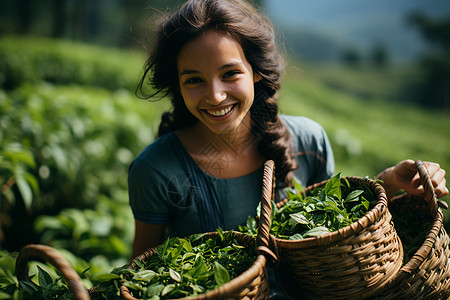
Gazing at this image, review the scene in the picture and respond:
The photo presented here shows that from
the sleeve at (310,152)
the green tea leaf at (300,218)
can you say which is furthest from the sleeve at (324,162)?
the green tea leaf at (300,218)

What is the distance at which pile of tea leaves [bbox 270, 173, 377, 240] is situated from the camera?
1.09 metres

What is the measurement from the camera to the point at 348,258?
100 centimetres

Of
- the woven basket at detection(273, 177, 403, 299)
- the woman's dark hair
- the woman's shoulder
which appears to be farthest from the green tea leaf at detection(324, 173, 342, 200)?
the woman's shoulder

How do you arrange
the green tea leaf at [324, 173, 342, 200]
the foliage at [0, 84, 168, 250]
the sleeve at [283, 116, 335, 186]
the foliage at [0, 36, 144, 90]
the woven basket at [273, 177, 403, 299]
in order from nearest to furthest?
the woven basket at [273, 177, 403, 299] < the green tea leaf at [324, 173, 342, 200] < the sleeve at [283, 116, 335, 186] < the foliage at [0, 84, 168, 250] < the foliage at [0, 36, 144, 90]

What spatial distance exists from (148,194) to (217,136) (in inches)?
16.9

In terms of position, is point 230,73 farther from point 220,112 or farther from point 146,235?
point 146,235

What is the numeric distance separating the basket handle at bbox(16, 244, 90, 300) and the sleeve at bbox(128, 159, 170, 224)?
50 centimetres

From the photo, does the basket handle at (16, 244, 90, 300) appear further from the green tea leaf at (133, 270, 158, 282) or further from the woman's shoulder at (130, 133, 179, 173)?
the woman's shoulder at (130, 133, 179, 173)

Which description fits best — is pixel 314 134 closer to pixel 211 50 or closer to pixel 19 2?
pixel 211 50

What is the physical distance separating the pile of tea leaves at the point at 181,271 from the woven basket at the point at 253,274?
0.08 feet

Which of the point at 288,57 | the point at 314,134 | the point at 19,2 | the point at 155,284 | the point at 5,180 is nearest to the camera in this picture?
the point at 155,284

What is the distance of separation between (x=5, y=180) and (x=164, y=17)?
4.80ft

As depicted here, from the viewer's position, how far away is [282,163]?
1.58m

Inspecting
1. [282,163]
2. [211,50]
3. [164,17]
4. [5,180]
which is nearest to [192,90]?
[211,50]
